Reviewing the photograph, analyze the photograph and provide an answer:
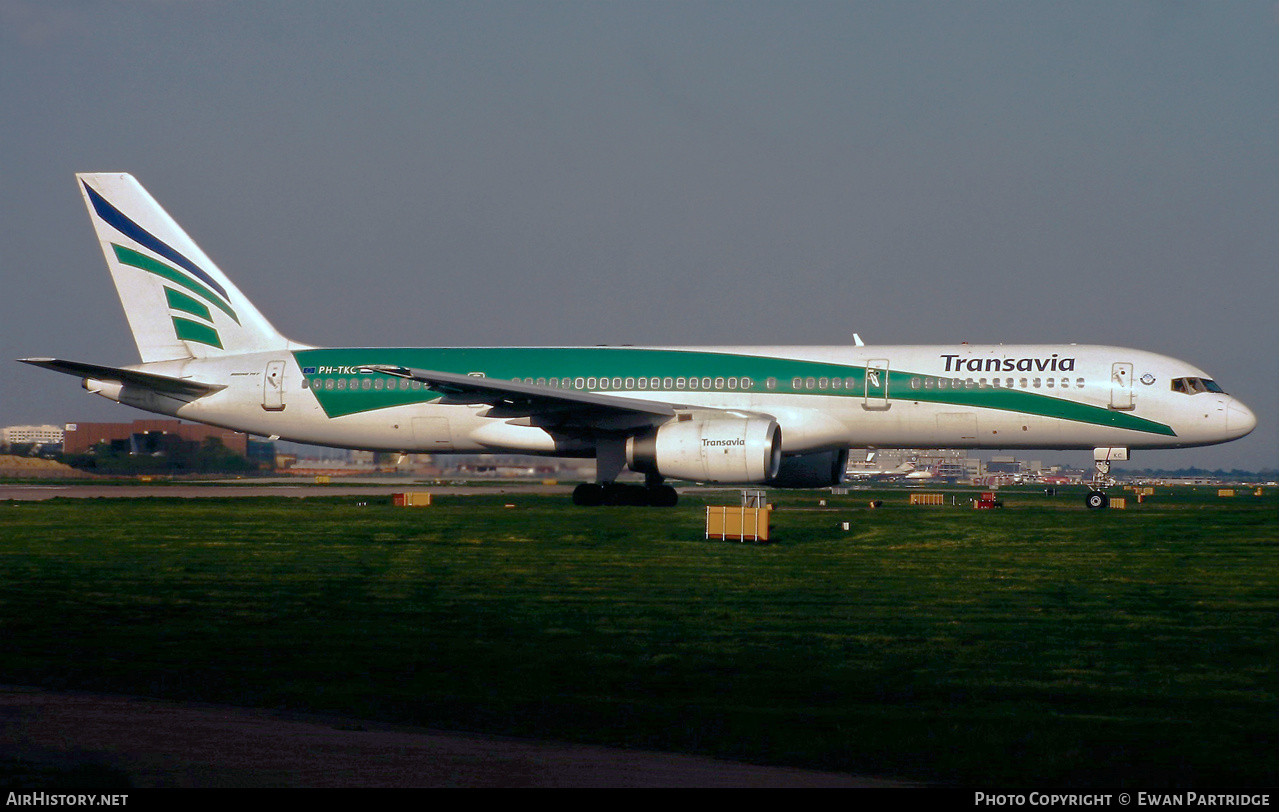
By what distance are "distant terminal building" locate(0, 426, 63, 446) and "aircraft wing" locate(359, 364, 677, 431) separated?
119 ft

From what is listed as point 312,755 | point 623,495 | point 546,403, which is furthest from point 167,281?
point 312,755

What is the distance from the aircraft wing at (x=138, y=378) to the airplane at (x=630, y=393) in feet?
0.20

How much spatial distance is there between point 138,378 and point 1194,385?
2731 centimetres

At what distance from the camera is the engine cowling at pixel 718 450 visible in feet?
94.0

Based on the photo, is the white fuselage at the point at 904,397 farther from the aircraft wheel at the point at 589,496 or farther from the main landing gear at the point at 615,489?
the aircraft wheel at the point at 589,496

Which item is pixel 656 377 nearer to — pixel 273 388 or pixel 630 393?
pixel 630 393

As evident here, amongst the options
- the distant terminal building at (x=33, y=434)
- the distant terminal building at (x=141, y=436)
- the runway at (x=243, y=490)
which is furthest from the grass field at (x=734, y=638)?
the distant terminal building at (x=33, y=434)

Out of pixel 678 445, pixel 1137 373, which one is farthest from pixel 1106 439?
pixel 678 445

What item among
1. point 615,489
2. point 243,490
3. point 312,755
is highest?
point 615,489

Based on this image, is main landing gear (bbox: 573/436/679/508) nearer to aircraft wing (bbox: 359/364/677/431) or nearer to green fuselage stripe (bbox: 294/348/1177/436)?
aircraft wing (bbox: 359/364/677/431)

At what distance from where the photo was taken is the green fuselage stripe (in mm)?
30734

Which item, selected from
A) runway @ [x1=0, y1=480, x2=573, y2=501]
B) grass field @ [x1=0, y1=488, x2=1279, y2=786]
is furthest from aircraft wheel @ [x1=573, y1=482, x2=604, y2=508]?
runway @ [x1=0, y1=480, x2=573, y2=501]

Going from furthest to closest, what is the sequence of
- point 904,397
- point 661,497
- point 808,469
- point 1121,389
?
point 808,469
point 661,497
point 904,397
point 1121,389

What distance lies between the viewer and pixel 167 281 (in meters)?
35.7
